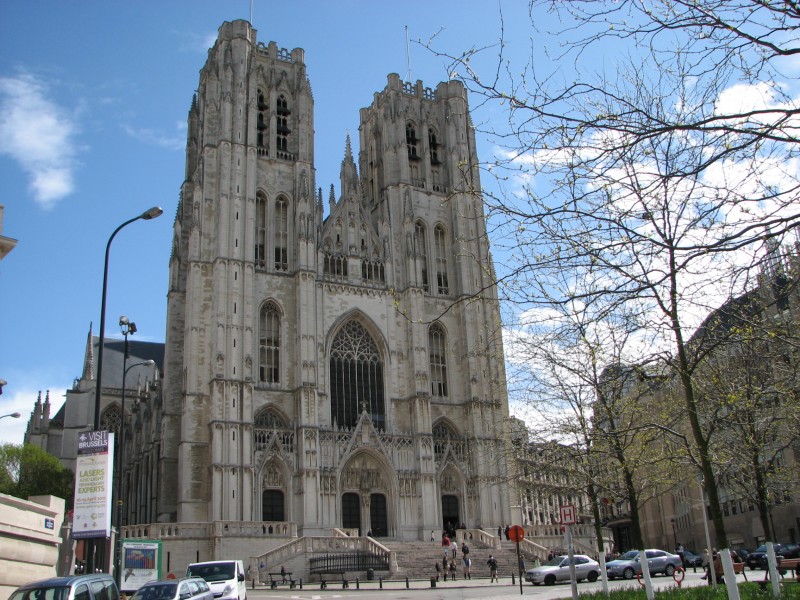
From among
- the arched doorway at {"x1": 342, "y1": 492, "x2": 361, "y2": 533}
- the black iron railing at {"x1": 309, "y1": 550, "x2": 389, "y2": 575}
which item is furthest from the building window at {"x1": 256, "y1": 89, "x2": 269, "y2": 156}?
the black iron railing at {"x1": 309, "y1": 550, "x2": 389, "y2": 575}

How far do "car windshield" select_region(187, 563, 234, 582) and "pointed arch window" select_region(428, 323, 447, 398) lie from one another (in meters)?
26.5

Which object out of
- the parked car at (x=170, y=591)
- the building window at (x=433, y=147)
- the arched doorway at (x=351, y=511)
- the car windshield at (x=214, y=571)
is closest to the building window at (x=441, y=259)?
the building window at (x=433, y=147)

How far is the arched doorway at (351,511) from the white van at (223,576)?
20957 millimetres

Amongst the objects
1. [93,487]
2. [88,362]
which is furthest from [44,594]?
[88,362]

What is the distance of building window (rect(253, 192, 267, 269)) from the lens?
4412 centimetres

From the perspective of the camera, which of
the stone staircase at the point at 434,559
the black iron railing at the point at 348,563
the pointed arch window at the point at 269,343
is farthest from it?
the pointed arch window at the point at 269,343

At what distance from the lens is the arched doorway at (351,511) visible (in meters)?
41.8

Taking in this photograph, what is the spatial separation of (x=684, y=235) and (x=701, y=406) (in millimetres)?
9625

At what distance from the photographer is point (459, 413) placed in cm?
4634

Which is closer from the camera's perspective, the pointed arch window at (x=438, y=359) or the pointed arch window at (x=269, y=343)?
the pointed arch window at (x=269, y=343)

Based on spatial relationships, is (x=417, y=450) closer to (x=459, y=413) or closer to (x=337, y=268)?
(x=459, y=413)

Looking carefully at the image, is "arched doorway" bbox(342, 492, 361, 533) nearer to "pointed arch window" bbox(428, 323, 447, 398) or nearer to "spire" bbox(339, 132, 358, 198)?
"pointed arch window" bbox(428, 323, 447, 398)

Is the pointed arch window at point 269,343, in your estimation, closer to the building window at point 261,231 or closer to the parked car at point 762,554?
the building window at point 261,231

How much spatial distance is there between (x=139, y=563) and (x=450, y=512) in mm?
23106
